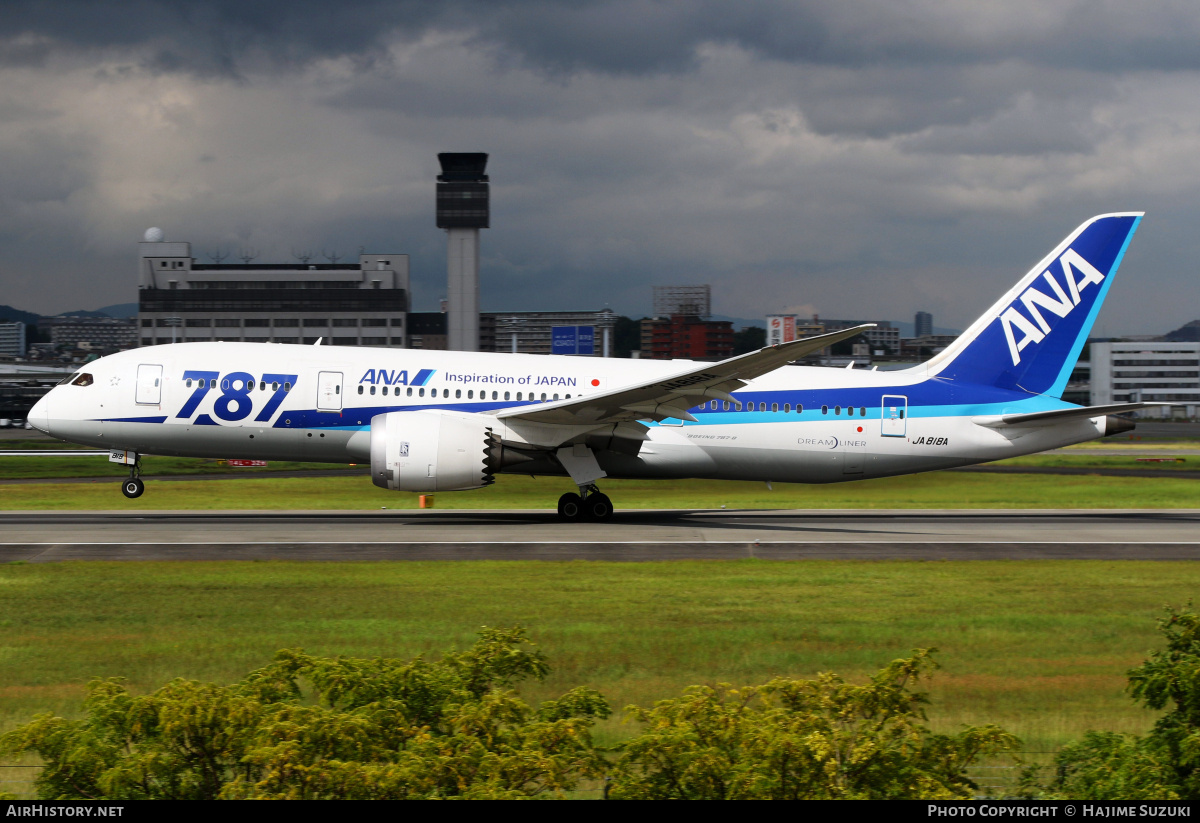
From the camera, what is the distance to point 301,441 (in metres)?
24.0

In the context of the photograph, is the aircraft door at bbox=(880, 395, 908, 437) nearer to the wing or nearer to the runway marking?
the wing

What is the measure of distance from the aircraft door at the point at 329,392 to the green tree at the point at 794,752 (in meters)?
19.0

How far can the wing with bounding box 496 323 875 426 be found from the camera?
22.1 meters

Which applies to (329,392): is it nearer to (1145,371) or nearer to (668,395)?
(668,395)

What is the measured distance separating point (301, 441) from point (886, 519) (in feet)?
49.9

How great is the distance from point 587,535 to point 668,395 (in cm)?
384

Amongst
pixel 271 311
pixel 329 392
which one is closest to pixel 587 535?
pixel 329 392

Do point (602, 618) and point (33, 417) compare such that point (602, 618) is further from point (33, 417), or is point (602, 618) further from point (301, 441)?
point (33, 417)

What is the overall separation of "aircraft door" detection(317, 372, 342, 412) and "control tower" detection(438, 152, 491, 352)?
126m

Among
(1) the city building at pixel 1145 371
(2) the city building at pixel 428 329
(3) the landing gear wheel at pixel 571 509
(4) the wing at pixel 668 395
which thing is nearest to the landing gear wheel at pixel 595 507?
(3) the landing gear wheel at pixel 571 509

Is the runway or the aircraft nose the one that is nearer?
the runway

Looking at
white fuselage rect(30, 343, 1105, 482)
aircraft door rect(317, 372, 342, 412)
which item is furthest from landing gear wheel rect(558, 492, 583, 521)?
aircraft door rect(317, 372, 342, 412)

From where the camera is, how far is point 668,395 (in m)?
23.2

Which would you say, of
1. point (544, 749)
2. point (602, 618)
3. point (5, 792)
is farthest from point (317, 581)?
point (544, 749)
